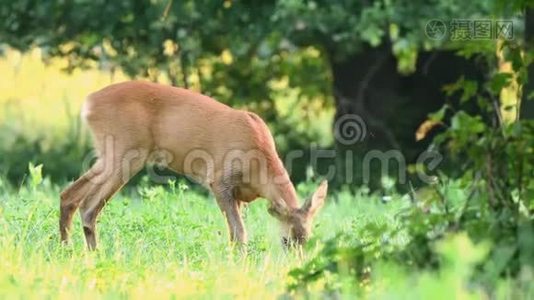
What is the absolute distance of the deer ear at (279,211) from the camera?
922 cm

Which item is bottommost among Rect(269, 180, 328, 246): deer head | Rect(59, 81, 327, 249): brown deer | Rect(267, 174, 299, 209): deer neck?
Rect(269, 180, 328, 246): deer head

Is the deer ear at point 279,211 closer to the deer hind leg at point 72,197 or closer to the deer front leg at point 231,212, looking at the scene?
the deer front leg at point 231,212

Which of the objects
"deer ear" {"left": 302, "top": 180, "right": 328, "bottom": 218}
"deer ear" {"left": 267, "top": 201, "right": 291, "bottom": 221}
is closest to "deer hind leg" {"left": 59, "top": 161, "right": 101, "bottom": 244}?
"deer ear" {"left": 267, "top": 201, "right": 291, "bottom": 221}

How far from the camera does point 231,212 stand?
9414mm

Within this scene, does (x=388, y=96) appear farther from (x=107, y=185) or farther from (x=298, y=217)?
(x=107, y=185)

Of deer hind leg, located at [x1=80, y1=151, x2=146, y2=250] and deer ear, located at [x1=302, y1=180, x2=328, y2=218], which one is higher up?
deer hind leg, located at [x1=80, y1=151, x2=146, y2=250]

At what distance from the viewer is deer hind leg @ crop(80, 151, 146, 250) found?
906cm

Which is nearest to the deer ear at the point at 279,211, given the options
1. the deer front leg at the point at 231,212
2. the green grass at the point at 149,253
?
the green grass at the point at 149,253

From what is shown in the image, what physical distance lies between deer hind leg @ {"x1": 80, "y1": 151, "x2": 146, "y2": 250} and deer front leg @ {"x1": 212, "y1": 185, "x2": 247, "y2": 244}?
58cm

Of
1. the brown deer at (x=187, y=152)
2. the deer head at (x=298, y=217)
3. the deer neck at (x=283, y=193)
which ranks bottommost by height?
the deer head at (x=298, y=217)

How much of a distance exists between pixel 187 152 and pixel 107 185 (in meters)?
0.76

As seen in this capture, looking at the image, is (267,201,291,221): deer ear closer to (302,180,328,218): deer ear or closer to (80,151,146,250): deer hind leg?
(302,180,328,218): deer ear

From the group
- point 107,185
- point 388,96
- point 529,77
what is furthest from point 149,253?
point 388,96

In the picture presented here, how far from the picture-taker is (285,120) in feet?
56.4
